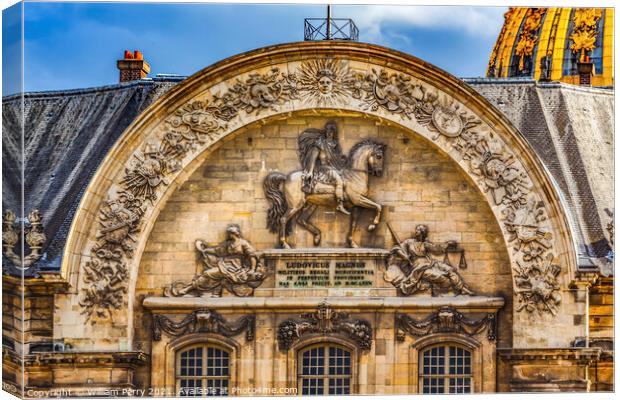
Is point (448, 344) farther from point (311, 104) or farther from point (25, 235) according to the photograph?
point (25, 235)


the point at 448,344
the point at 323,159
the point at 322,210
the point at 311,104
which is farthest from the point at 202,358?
the point at 311,104

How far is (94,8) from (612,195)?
10.7 meters

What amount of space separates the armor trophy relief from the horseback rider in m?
0.02

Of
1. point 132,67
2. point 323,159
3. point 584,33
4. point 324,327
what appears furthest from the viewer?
point 584,33

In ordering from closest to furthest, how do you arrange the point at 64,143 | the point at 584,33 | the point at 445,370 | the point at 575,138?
the point at 445,370, the point at 575,138, the point at 64,143, the point at 584,33

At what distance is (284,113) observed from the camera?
2945 cm

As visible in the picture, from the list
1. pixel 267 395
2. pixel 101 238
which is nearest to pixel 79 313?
pixel 101 238

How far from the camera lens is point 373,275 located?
96.3ft

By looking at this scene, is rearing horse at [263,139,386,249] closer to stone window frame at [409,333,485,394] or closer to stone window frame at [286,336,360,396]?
stone window frame at [286,336,360,396]

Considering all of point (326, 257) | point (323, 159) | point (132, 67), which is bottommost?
point (326, 257)

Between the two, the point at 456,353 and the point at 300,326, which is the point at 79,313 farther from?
the point at 456,353

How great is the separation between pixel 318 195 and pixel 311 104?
1793 mm

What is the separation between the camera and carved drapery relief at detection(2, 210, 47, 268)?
2808 cm

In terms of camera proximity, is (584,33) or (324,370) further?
(584,33)
